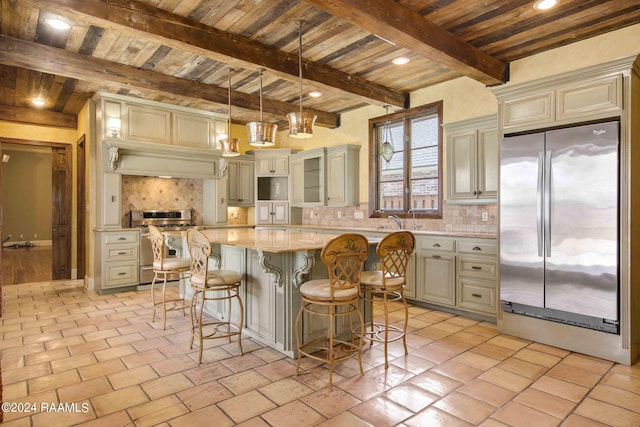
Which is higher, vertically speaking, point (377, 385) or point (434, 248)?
point (434, 248)

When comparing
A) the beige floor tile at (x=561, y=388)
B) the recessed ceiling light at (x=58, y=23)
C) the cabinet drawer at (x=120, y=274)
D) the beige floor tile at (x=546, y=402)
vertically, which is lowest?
the beige floor tile at (x=561, y=388)

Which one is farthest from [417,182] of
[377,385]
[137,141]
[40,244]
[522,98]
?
[40,244]

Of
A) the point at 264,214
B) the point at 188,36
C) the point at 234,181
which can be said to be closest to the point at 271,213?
the point at 264,214

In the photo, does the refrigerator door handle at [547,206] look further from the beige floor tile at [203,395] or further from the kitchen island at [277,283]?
the beige floor tile at [203,395]

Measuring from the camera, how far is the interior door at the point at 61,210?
241 inches

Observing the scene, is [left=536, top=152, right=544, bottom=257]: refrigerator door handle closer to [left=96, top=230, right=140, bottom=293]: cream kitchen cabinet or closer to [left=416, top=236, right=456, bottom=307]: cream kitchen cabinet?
[left=416, top=236, right=456, bottom=307]: cream kitchen cabinet

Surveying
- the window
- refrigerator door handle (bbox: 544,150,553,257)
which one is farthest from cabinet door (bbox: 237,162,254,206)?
refrigerator door handle (bbox: 544,150,553,257)

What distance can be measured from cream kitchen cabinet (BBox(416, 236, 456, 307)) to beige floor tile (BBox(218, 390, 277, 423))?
100 inches

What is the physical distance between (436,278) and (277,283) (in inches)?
83.3

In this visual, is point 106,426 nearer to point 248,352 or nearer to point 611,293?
point 248,352

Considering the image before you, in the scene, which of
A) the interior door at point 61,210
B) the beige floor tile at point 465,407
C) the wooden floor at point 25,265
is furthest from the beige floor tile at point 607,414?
the wooden floor at point 25,265

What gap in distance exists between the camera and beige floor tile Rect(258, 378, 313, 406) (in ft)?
7.47

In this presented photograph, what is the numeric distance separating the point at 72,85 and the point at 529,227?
5550mm

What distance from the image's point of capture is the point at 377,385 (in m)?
2.45
